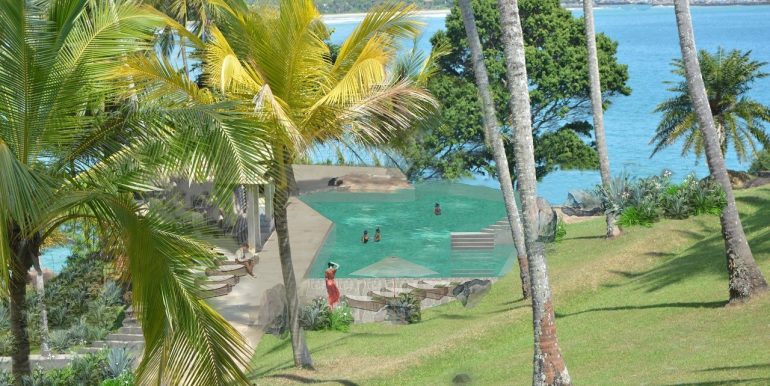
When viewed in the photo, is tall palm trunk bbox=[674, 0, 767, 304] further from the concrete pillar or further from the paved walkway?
the concrete pillar

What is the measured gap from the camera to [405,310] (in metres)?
23.9

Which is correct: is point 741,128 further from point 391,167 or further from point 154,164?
point 154,164

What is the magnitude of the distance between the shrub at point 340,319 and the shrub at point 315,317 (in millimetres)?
117

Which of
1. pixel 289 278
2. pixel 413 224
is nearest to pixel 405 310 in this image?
pixel 289 278

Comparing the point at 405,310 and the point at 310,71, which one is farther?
the point at 405,310

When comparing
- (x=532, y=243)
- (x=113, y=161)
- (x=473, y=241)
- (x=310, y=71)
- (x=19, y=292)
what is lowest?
(x=473, y=241)

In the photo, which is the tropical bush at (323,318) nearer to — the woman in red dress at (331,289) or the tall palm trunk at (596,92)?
the woman in red dress at (331,289)

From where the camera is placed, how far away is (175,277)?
993 centimetres

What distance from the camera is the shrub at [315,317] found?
2328cm

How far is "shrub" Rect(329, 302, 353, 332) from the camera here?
917 inches

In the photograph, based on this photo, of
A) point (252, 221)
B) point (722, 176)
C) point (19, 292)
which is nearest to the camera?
point (19, 292)

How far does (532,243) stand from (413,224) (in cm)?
2972

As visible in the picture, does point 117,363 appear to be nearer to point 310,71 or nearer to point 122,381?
point 122,381

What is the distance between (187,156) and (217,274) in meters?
17.1
